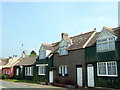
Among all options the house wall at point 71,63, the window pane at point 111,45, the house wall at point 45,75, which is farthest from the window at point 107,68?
the house wall at point 45,75

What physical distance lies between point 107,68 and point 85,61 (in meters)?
3.62

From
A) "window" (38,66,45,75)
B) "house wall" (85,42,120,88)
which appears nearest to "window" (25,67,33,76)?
"window" (38,66,45,75)

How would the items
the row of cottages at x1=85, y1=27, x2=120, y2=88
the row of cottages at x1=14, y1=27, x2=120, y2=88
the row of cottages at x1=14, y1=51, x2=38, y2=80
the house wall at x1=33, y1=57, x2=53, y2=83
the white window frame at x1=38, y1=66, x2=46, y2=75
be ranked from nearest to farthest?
the row of cottages at x1=85, y1=27, x2=120, y2=88, the row of cottages at x1=14, y1=27, x2=120, y2=88, the house wall at x1=33, y1=57, x2=53, y2=83, the white window frame at x1=38, y1=66, x2=46, y2=75, the row of cottages at x1=14, y1=51, x2=38, y2=80

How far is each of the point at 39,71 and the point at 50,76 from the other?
155 inches

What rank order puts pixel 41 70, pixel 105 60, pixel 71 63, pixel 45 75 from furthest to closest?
pixel 41 70, pixel 45 75, pixel 71 63, pixel 105 60

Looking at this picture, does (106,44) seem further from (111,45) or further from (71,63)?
(71,63)

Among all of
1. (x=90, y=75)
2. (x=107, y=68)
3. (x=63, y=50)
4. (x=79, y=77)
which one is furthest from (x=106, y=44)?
(x=63, y=50)

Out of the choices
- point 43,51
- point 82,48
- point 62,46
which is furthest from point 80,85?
point 43,51

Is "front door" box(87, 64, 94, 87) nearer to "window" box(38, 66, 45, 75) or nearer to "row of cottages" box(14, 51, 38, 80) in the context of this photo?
"window" box(38, 66, 45, 75)

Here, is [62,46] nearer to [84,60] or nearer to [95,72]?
[84,60]

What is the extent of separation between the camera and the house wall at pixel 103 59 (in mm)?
17606

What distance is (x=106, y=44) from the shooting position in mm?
19031

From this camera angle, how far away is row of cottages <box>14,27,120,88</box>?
18234 mm

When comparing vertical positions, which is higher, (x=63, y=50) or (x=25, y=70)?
(x=63, y=50)
